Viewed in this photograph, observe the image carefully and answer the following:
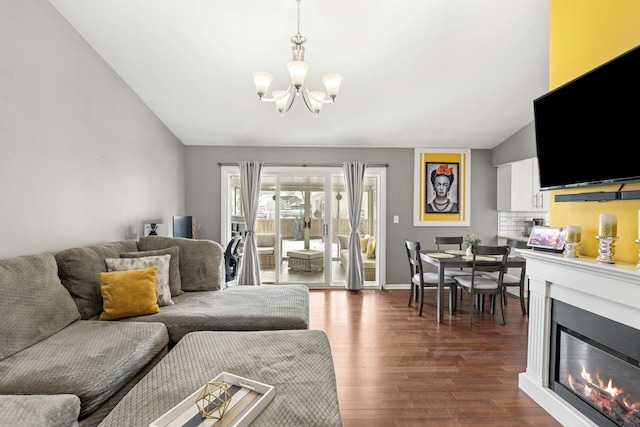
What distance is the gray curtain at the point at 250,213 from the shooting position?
197 inches

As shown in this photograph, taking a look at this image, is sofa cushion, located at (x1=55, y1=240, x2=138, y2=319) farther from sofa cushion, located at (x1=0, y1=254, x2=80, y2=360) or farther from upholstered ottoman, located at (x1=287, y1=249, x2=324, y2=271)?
upholstered ottoman, located at (x1=287, y1=249, x2=324, y2=271)

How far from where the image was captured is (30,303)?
1.90 metres

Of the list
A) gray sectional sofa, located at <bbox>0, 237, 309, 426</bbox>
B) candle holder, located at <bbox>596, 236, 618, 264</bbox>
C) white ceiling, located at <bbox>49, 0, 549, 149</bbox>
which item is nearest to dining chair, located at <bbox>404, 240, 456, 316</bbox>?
gray sectional sofa, located at <bbox>0, 237, 309, 426</bbox>

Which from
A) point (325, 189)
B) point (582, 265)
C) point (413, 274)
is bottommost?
point (413, 274)

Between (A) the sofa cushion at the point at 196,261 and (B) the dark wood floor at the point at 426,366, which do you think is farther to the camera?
(A) the sofa cushion at the point at 196,261

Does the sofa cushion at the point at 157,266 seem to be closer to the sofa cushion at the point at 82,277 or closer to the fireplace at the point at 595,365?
the sofa cushion at the point at 82,277

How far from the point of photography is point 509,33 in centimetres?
288

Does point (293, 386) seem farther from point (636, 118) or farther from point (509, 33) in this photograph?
point (509, 33)

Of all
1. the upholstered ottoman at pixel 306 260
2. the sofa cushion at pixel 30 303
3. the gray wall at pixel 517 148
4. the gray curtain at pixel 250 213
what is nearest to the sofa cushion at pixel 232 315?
the sofa cushion at pixel 30 303

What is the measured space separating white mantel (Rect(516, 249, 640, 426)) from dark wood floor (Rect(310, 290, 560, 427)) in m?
0.11

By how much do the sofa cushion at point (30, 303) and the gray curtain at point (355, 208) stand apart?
3.67 meters

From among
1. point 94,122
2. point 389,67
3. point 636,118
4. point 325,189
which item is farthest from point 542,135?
point 94,122

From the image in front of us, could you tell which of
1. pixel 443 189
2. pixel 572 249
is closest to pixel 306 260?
pixel 443 189

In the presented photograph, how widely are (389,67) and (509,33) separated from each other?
1108mm
